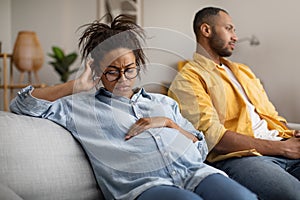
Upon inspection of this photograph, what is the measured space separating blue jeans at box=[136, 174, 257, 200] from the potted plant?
3486 millimetres

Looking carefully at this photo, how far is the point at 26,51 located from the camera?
4.60m

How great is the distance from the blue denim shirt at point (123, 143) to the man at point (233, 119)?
24cm

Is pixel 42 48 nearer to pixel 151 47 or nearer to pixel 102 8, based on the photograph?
pixel 102 8

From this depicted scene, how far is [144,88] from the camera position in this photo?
1784 mm

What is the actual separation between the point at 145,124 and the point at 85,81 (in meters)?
0.29

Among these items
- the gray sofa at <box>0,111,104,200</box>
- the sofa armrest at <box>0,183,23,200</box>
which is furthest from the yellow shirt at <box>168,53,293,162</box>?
the sofa armrest at <box>0,183,23,200</box>

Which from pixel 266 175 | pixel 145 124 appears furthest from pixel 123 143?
pixel 266 175

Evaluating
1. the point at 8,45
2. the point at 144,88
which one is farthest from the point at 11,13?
the point at 144,88

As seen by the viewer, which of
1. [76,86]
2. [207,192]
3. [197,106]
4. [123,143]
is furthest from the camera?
[197,106]

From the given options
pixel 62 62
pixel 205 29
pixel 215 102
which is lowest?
pixel 62 62

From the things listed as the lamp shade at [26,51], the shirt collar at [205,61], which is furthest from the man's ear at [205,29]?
the lamp shade at [26,51]

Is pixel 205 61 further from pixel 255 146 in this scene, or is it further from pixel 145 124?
pixel 145 124

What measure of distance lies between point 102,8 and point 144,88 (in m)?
3.43

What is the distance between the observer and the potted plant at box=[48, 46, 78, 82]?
190 inches
